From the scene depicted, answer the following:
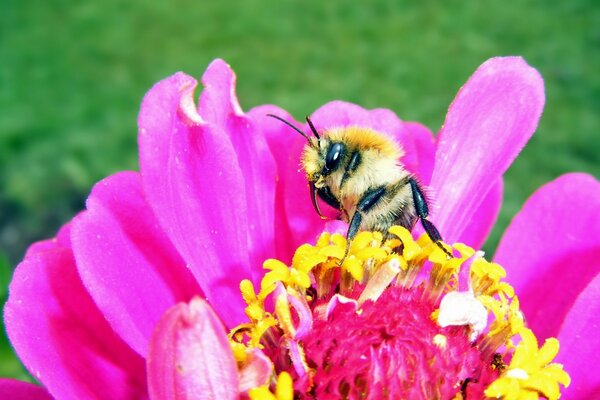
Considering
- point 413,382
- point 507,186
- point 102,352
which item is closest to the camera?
point 413,382

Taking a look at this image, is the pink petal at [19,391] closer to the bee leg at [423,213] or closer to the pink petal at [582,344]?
the bee leg at [423,213]

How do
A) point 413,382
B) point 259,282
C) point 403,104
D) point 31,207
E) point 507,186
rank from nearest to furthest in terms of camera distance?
1. point 413,382
2. point 259,282
3. point 31,207
4. point 507,186
5. point 403,104

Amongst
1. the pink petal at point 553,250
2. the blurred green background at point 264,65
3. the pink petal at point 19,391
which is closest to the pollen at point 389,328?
the pink petal at point 553,250

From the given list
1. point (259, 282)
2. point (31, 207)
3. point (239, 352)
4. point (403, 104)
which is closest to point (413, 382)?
point (239, 352)

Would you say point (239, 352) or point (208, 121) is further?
point (208, 121)

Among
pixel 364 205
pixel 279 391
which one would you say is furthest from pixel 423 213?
pixel 279 391

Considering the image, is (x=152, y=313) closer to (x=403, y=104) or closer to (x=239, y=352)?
(x=239, y=352)

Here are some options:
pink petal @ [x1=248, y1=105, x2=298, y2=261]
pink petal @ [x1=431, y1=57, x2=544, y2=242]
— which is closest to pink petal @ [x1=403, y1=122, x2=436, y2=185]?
pink petal @ [x1=431, y1=57, x2=544, y2=242]

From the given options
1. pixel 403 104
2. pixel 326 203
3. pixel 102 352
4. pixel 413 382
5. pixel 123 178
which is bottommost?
pixel 413 382
